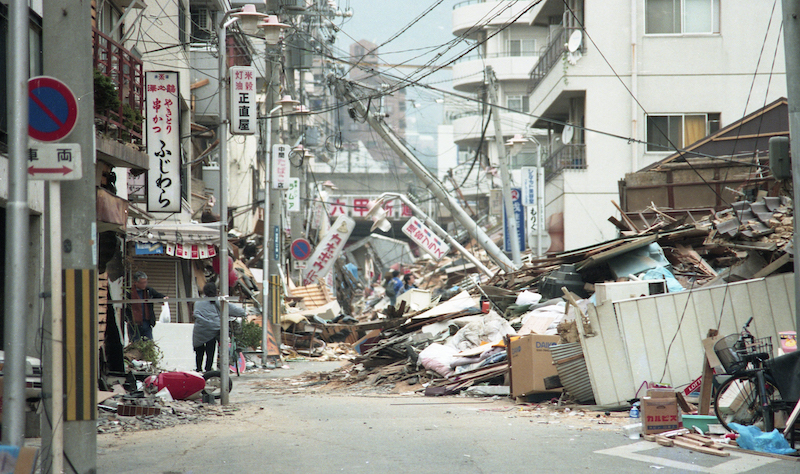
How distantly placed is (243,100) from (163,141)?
1645mm

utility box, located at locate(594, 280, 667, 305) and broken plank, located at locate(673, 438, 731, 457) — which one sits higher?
utility box, located at locate(594, 280, 667, 305)

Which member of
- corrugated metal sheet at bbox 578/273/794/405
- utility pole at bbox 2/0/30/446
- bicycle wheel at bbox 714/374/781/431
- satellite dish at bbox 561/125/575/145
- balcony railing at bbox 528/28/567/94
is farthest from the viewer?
satellite dish at bbox 561/125/575/145

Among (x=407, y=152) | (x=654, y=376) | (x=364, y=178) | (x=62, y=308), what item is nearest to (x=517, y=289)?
(x=407, y=152)

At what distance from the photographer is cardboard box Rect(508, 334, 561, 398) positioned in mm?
11617

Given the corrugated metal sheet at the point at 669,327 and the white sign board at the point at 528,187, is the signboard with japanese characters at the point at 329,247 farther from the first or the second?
the corrugated metal sheet at the point at 669,327

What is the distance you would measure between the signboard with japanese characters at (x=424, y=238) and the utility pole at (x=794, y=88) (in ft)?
49.5

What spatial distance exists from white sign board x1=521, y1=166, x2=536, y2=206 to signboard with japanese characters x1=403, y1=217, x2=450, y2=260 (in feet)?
14.1

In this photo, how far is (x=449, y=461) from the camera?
715 cm

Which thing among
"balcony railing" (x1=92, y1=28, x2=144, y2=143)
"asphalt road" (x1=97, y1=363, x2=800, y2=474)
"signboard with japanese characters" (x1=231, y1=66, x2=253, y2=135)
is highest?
"signboard with japanese characters" (x1=231, y1=66, x2=253, y2=135)

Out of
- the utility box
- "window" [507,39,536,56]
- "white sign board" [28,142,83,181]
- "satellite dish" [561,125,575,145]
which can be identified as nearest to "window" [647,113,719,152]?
"satellite dish" [561,125,575,145]

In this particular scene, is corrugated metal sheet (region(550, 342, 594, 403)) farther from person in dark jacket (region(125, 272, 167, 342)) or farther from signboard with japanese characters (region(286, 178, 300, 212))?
signboard with japanese characters (region(286, 178, 300, 212))

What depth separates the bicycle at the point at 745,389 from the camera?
777 centimetres

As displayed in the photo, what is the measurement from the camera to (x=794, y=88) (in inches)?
340

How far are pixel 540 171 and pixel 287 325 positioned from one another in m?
9.65
